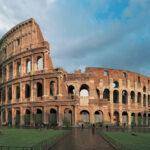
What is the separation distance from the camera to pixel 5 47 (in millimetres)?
64438

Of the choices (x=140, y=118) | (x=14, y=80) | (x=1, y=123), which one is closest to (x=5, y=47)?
(x=14, y=80)

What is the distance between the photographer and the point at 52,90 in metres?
54.2

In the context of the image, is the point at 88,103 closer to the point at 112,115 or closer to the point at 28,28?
the point at 112,115

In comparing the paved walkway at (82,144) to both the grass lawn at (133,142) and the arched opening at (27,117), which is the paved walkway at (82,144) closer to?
the grass lawn at (133,142)

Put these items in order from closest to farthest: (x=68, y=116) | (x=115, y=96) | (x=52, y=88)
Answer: (x=68, y=116), (x=52, y=88), (x=115, y=96)

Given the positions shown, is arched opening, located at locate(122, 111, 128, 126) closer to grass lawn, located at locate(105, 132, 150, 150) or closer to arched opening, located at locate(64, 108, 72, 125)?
arched opening, located at locate(64, 108, 72, 125)

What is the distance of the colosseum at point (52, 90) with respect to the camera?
51312 mm

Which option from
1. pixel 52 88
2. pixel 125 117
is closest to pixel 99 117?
pixel 52 88

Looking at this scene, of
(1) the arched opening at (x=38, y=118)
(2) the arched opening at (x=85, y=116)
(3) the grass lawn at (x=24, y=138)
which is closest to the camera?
(3) the grass lawn at (x=24, y=138)

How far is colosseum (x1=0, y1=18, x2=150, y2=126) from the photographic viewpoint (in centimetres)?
5131

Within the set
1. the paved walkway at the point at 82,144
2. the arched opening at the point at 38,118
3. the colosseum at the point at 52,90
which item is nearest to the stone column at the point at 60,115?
the colosseum at the point at 52,90

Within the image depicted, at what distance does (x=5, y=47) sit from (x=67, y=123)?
22942 mm

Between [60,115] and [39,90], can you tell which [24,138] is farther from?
[39,90]

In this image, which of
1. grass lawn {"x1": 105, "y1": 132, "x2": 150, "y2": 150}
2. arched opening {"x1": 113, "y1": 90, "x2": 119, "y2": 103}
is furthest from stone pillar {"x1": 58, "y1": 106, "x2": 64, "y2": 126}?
grass lawn {"x1": 105, "y1": 132, "x2": 150, "y2": 150}
